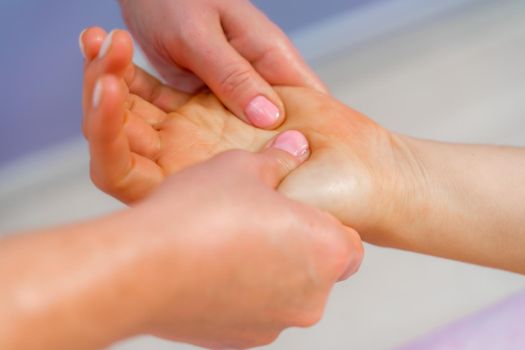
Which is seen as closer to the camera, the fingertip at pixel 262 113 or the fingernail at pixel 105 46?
the fingernail at pixel 105 46

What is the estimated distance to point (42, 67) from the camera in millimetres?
1260

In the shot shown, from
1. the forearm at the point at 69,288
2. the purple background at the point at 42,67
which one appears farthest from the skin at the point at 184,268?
the purple background at the point at 42,67

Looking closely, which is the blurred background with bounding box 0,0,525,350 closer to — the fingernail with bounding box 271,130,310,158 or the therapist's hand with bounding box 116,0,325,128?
the therapist's hand with bounding box 116,0,325,128

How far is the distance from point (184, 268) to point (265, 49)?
47 centimetres

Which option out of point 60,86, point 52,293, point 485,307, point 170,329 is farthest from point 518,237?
point 60,86

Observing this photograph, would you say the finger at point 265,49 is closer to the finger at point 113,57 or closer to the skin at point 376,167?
the skin at point 376,167

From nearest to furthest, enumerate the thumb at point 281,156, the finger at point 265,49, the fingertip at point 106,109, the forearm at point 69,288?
1. the forearm at point 69,288
2. the fingertip at point 106,109
3. the thumb at point 281,156
4. the finger at point 265,49

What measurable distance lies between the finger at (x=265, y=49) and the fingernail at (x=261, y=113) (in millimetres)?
75

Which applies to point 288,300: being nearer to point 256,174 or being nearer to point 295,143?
point 256,174

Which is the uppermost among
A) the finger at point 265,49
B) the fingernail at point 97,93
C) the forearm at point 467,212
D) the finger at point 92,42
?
the finger at point 265,49

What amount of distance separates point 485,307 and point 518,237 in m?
0.31

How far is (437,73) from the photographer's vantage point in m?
1.49

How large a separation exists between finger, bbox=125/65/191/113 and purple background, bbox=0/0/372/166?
0.40 meters

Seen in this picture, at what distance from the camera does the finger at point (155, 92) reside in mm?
891
